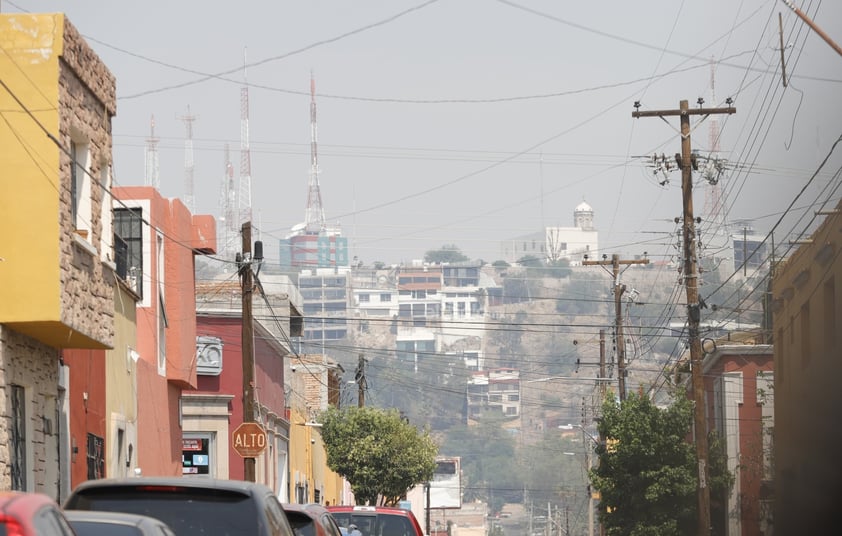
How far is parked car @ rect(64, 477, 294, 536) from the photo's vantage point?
400 inches

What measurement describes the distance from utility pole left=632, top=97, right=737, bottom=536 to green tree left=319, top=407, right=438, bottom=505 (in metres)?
25.2

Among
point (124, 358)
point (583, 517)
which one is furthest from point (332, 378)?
point (583, 517)

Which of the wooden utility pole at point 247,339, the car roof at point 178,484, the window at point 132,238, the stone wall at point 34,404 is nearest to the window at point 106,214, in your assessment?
the stone wall at point 34,404

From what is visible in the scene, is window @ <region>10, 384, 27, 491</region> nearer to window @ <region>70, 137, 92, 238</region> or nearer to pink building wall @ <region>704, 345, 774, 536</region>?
window @ <region>70, 137, 92, 238</region>

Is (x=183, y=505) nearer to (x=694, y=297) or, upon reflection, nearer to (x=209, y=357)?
(x=694, y=297)

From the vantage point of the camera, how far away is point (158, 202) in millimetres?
31734

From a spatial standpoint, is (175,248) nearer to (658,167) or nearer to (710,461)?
(658,167)

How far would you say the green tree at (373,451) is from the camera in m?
59.8

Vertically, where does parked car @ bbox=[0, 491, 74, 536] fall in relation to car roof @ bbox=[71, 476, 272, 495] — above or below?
above

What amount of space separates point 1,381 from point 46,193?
2397mm

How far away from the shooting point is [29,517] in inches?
264

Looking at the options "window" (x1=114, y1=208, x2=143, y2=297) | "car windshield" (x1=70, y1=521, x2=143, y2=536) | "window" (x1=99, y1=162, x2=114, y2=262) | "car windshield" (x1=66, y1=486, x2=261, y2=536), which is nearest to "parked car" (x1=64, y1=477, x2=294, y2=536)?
"car windshield" (x1=66, y1=486, x2=261, y2=536)

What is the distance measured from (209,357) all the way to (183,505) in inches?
1299

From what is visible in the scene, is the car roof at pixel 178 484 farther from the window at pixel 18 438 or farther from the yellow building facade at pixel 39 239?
the window at pixel 18 438
